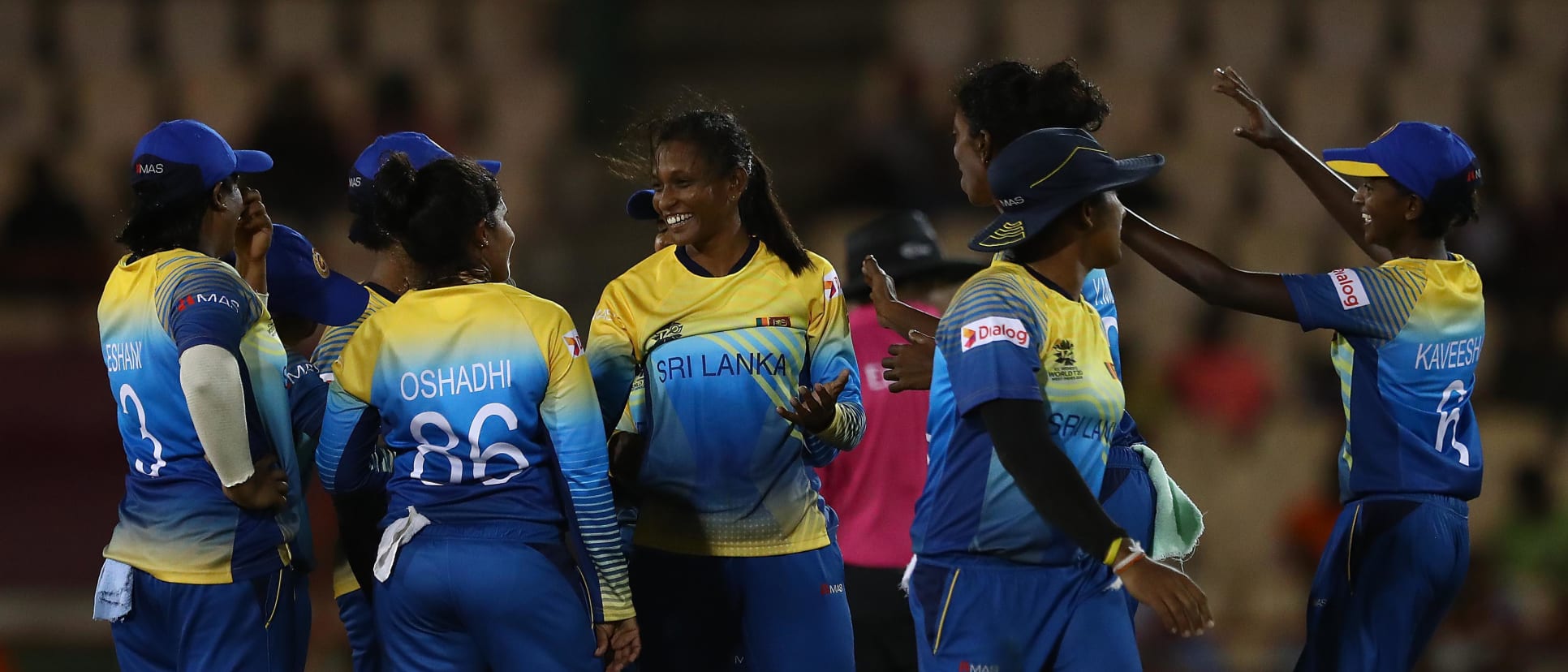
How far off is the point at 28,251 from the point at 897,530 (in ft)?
25.0

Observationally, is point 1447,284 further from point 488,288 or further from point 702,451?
point 488,288

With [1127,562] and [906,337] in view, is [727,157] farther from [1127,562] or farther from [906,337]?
[1127,562]

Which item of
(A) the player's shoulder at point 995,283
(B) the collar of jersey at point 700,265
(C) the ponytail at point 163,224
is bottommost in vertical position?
(B) the collar of jersey at point 700,265

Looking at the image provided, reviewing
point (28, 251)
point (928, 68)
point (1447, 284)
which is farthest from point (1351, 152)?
point (28, 251)

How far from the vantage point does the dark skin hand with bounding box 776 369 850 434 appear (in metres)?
4.23

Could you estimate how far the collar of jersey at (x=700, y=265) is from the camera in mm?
4590

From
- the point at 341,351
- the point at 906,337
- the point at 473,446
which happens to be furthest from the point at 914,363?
the point at 341,351

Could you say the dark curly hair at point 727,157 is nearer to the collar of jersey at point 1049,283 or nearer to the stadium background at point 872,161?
the collar of jersey at point 1049,283

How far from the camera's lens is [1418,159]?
4.53 meters

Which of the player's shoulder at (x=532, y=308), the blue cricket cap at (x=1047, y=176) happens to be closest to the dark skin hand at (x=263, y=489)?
the player's shoulder at (x=532, y=308)

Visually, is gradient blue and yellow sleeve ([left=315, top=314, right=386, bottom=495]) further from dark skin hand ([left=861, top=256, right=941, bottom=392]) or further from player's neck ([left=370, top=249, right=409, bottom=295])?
dark skin hand ([left=861, top=256, right=941, bottom=392])

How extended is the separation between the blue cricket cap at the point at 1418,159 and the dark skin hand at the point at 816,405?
153 centimetres

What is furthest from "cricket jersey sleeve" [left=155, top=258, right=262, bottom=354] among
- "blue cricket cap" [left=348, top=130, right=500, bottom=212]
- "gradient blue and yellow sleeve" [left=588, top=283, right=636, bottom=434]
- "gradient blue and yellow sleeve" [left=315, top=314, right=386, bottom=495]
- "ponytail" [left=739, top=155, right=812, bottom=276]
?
"ponytail" [left=739, top=155, right=812, bottom=276]

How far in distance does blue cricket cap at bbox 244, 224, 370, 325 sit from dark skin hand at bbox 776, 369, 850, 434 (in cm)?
131
